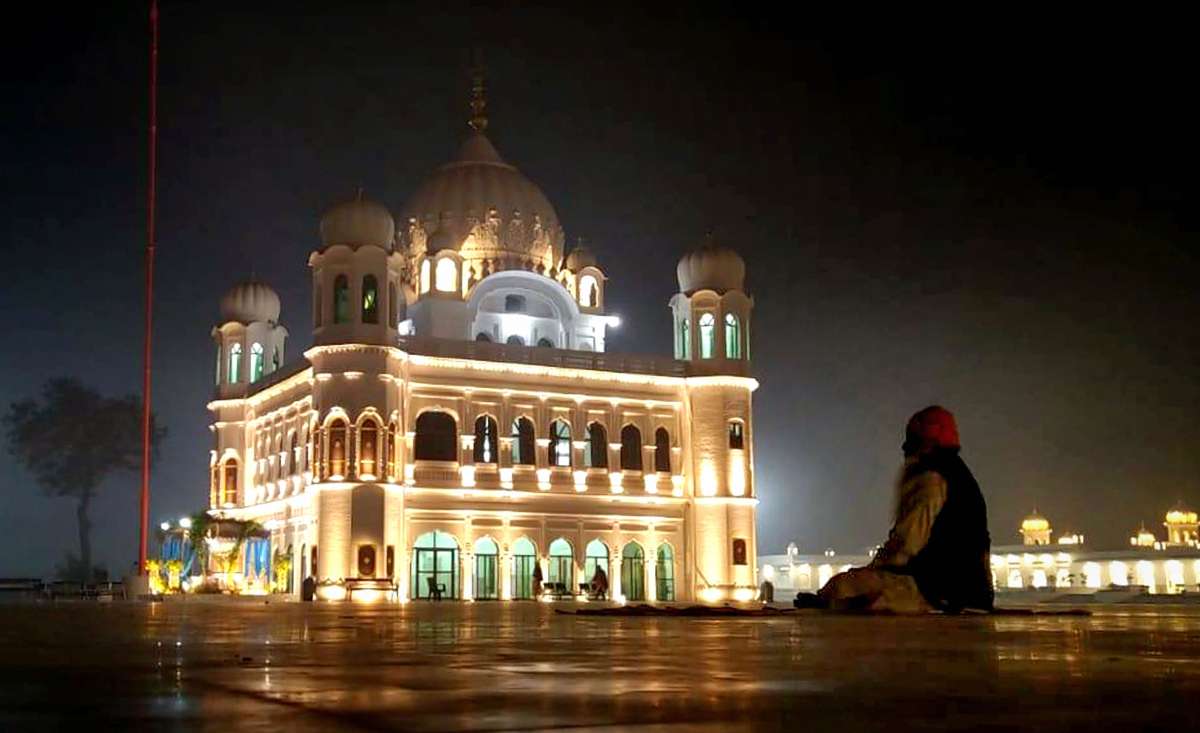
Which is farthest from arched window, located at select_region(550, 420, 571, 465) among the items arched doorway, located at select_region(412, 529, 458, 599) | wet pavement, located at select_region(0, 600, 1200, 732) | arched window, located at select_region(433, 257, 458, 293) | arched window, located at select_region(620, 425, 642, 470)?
wet pavement, located at select_region(0, 600, 1200, 732)

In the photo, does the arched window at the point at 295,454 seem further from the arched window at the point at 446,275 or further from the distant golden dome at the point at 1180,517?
the distant golden dome at the point at 1180,517

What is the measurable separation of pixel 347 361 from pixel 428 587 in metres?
6.25

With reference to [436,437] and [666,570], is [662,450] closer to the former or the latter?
[666,570]

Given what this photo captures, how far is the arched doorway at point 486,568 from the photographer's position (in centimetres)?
3816

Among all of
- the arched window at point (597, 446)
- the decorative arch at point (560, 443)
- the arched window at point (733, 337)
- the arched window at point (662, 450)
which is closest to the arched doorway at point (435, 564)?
the decorative arch at point (560, 443)

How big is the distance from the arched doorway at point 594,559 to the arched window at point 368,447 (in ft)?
22.0

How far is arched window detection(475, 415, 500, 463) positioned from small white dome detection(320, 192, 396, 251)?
5369 millimetres

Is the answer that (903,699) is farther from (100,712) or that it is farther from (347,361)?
(347,361)

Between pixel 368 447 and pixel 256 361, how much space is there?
35.4 ft

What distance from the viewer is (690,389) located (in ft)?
137

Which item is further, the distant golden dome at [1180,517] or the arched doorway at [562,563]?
the distant golden dome at [1180,517]

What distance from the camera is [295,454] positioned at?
4006cm

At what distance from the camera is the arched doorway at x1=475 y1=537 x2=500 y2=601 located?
38.2 metres

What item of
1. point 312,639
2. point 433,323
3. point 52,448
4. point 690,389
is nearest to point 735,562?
point 690,389
